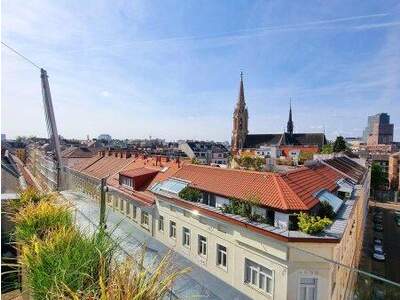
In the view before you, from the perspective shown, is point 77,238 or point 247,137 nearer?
point 77,238

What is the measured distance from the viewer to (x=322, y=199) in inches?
500

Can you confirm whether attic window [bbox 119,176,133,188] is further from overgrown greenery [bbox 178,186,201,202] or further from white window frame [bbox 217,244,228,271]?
white window frame [bbox 217,244,228,271]

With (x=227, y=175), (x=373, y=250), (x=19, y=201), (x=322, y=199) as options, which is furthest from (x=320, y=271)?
(x=373, y=250)

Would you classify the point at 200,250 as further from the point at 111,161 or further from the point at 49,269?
the point at 111,161

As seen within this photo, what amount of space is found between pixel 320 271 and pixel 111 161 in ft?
75.7

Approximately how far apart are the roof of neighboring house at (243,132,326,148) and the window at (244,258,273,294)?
6474 cm

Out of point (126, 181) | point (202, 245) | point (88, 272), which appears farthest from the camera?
point (126, 181)

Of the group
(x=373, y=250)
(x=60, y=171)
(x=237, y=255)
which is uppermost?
(x=60, y=171)

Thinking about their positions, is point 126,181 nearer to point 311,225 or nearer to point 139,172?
point 139,172

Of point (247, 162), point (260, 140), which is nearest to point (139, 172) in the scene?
point (247, 162)

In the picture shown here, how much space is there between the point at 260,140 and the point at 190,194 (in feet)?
220

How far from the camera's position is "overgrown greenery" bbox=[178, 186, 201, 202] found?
13883 millimetres

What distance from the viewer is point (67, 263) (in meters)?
2.88

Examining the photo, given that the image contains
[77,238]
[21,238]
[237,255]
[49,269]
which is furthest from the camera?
[237,255]
